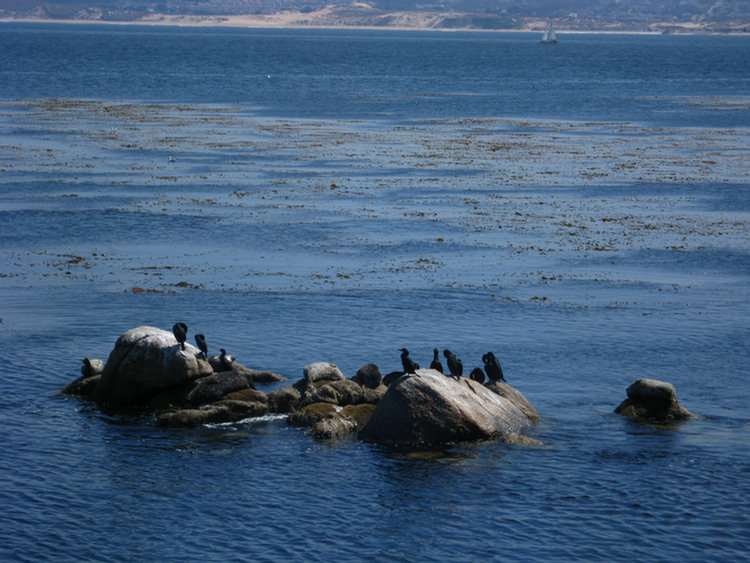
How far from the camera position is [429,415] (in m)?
29.0

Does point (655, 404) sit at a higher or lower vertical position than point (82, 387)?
higher

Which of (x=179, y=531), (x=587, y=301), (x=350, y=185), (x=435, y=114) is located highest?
(x=435, y=114)

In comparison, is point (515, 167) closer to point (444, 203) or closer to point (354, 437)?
point (444, 203)

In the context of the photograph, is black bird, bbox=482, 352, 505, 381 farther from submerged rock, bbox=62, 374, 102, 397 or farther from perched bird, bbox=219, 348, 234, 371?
submerged rock, bbox=62, 374, 102, 397

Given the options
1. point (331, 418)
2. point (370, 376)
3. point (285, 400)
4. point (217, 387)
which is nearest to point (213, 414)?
point (217, 387)

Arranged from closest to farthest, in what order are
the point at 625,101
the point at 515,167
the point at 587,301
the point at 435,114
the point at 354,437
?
the point at 354,437
the point at 587,301
the point at 515,167
the point at 435,114
the point at 625,101

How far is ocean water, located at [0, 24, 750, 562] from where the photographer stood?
24078 millimetres

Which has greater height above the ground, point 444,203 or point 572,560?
point 444,203

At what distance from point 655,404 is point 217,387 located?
46.4ft

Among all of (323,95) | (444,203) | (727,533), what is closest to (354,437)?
(727,533)

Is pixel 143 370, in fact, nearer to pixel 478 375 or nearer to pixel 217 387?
pixel 217 387

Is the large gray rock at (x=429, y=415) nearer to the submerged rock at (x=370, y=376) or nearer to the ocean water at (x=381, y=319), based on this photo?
the ocean water at (x=381, y=319)

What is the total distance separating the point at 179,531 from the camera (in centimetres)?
2361

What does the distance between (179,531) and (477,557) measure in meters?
7.13
